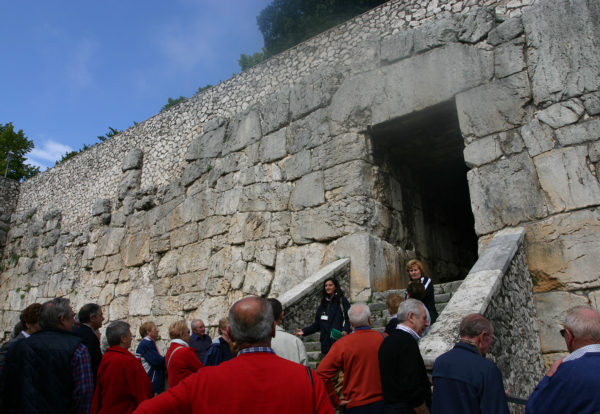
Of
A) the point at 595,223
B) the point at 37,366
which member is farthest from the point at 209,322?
the point at 595,223

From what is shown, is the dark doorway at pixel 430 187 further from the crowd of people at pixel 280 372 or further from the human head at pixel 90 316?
the human head at pixel 90 316

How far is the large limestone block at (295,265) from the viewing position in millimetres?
7059

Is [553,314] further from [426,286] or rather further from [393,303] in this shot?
[393,303]

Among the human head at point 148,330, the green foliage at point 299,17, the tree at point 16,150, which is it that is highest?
the green foliage at point 299,17

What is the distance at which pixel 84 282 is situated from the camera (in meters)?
11.2

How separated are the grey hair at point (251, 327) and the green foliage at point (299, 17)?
13.2 m

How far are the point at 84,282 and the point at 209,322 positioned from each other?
4.76m

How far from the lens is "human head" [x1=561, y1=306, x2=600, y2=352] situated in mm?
2082

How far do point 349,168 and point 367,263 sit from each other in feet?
4.80

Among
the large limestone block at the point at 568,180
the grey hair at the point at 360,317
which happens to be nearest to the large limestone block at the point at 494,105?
the large limestone block at the point at 568,180

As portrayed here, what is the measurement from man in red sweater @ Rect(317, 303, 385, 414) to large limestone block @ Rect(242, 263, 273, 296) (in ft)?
14.9

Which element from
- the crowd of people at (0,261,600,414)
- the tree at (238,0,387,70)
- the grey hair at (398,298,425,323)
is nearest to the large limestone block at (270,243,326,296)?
the crowd of people at (0,261,600,414)

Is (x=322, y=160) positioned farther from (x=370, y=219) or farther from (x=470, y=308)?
(x=470, y=308)

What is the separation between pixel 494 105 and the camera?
5.91 metres
